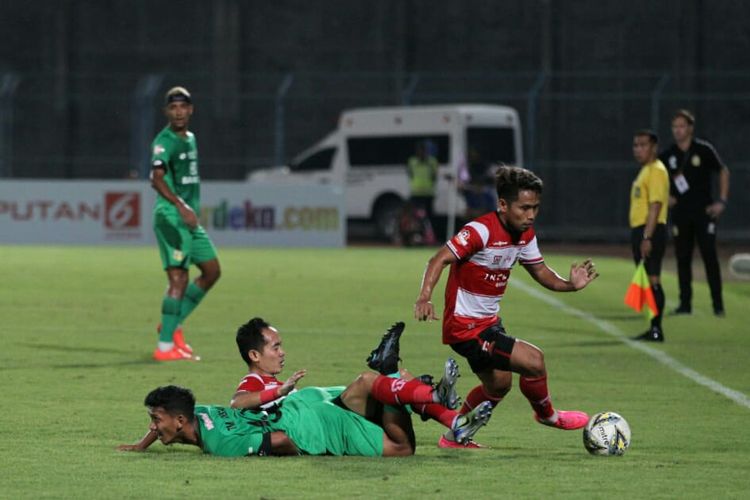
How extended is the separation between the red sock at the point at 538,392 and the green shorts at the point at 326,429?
944 mm

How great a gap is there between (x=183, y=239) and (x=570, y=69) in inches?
1059

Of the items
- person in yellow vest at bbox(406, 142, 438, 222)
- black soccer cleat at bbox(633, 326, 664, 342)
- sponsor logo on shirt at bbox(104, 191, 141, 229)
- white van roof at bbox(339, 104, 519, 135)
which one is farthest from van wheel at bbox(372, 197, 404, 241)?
black soccer cleat at bbox(633, 326, 664, 342)

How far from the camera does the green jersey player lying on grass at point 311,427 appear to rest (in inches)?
312

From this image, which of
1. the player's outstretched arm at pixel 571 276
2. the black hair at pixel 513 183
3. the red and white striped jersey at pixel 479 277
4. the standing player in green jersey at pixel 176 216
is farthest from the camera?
the standing player in green jersey at pixel 176 216

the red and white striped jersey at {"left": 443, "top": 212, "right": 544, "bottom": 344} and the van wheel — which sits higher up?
the red and white striped jersey at {"left": 443, "top": 212, "right": 544, "bottom": 344}

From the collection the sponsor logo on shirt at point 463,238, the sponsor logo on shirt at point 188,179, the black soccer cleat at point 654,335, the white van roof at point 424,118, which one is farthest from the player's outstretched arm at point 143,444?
the white van roof at point 424,118

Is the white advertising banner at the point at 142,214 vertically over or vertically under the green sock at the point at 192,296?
under

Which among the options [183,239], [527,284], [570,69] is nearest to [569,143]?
[570,69]

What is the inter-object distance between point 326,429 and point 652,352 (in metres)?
6.18

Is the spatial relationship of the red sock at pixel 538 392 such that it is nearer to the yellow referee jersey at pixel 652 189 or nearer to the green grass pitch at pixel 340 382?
the green grass pitch at pixel 340 382

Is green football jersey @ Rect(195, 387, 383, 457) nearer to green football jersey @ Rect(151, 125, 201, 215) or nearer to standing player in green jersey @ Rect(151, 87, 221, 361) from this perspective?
standing player in green jersey @ Rect(151, 87, 221, 361)

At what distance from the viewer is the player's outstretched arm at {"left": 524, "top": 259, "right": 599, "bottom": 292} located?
8555 millimetres

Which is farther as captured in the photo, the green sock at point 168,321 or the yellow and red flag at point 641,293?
the yellow and red flag at point 641,293

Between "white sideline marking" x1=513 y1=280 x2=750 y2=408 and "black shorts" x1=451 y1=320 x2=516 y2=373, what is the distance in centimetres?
255
